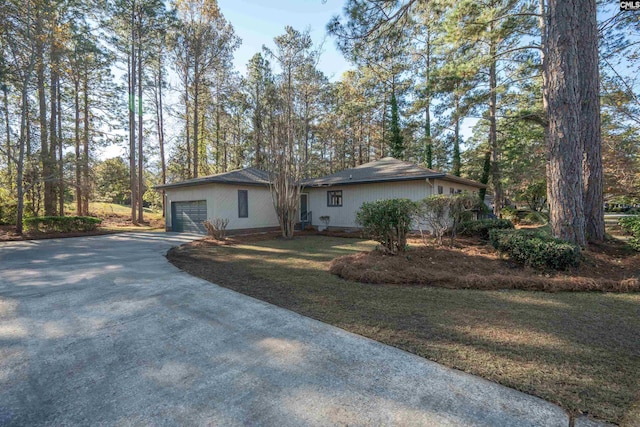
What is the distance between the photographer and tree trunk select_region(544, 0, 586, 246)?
5.73 metres

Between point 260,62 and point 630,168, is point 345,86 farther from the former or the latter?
point 630,168

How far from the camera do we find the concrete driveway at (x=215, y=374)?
1769 mm

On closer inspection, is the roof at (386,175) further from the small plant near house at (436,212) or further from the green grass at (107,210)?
the green grass at (107,210)

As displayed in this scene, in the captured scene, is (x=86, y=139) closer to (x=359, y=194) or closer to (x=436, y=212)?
(x=359, y=194)

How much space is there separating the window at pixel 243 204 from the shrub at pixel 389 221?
27.4 feet

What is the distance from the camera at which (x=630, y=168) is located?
34.2 feet

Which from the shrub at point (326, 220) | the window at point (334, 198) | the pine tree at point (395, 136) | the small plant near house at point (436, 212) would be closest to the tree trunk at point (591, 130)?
the small plant near house at point (436, 212)

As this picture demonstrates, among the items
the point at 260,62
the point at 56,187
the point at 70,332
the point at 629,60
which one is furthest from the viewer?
the point at 260,62

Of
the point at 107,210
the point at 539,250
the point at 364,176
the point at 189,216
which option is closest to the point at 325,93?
the point at 364,176

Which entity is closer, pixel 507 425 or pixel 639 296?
pixel 507 425

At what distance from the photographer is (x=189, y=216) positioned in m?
14.2

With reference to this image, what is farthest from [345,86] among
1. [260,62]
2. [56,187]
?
[56,187]

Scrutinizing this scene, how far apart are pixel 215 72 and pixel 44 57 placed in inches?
391

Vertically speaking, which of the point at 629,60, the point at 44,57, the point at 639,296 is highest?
the point at 44,57
